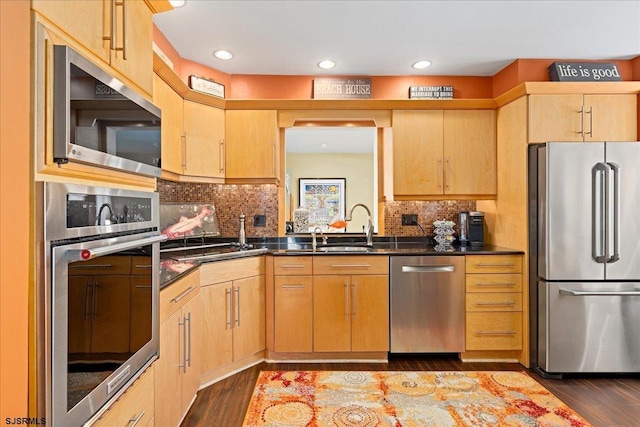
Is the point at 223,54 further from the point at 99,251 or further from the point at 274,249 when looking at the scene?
the point at 99,251

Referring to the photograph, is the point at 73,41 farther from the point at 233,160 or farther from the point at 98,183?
the point at 233,160

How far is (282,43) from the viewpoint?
9.45 ft

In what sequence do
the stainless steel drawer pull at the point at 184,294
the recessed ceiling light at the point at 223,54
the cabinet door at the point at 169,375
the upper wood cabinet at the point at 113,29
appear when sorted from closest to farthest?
the upper wood cabinet at the point at 113,29 < the cabinet door at the point at 169,375 < the stainless steel drawer pull at the point at 184,294 < the recessed ceiling light at the point at 223,54

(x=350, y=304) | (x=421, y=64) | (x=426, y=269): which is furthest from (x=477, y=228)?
(x=421, y=64)

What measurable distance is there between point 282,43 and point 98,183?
211cm

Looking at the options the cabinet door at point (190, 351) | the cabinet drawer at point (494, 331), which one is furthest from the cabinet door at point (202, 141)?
the cabinet drawer at point (494, 331)

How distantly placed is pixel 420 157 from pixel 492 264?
112 centimetres

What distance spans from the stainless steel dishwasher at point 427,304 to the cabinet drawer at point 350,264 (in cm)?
10

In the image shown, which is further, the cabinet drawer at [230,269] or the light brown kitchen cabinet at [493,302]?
the light brown kitchen cabinet at [493,302]

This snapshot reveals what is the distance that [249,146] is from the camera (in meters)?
3.38

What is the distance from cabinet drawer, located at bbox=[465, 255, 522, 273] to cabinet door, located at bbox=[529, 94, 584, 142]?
0.99 metres

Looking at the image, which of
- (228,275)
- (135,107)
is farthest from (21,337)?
(228,275)

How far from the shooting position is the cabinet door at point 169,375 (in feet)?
5.68

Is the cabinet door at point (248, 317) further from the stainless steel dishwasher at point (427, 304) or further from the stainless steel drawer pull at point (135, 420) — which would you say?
the stainless steel drawer pull at point (135, 420)
